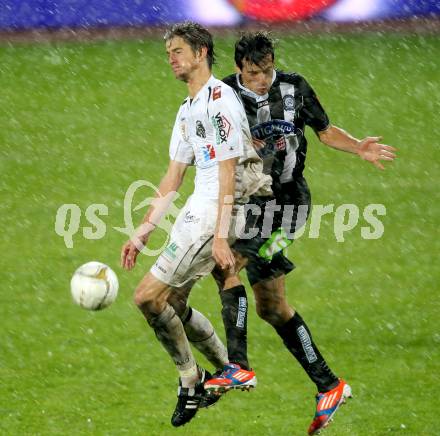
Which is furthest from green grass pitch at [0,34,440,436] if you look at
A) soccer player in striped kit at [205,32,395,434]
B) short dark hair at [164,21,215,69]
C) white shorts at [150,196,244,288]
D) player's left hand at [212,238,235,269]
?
short dark hair at [164,21,215,69]

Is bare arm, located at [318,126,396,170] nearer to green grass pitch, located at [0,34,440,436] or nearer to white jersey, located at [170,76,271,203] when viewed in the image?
white jersey, located at [170,76,271,203]

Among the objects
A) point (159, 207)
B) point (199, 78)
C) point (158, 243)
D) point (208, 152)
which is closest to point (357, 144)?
point (208, 152)

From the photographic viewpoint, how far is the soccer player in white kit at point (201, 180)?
7930 mm

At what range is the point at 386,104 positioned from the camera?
774 inches

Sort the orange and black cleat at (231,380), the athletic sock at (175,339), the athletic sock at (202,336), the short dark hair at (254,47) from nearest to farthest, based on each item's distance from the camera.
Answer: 1. the orange and black cleat at (231,380)
2. the short dark hair at (254,47)
3. the athletic sock at (175,339)
4. the athletic sock at (202,336)

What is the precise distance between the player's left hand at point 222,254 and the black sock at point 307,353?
1196mm

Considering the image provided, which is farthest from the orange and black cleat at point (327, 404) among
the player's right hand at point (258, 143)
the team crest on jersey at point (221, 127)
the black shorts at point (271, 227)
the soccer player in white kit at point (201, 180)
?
the team crest on jersey at point (221, 127)

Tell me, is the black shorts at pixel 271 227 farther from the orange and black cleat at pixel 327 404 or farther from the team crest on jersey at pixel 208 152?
the orange and black cleat at pixel 327 404

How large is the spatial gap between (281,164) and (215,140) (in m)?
0.92

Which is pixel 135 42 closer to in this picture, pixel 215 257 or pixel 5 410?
pixel 5 410

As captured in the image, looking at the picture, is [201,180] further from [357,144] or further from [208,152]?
[357,144]

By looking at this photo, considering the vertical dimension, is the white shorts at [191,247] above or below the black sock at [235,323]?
above

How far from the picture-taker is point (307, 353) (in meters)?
8.82

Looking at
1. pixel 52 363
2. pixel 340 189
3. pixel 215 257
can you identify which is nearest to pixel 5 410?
pixel 52 363
